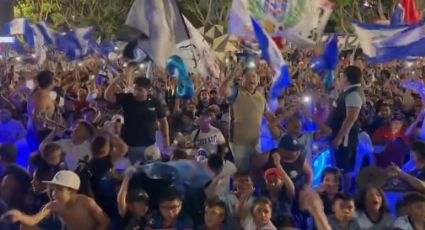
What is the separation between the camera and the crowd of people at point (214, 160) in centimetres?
663

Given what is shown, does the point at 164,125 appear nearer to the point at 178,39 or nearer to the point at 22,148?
the point at 178,39

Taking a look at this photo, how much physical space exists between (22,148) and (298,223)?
3770mm

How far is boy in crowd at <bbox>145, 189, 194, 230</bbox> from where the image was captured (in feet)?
21.2

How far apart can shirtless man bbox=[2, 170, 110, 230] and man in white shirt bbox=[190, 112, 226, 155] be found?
306 centimetres

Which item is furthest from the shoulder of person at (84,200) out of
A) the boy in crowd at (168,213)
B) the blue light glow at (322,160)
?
the blue light glow at (322,160)

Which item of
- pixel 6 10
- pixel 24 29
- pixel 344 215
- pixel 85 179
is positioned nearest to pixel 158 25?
pixel 85 179

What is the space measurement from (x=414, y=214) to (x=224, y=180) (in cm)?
161

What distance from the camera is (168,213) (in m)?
6.50

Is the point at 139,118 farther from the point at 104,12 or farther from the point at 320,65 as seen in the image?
the point at 104,12

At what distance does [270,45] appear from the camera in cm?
973

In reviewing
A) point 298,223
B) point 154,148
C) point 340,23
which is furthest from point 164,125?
point 340,23

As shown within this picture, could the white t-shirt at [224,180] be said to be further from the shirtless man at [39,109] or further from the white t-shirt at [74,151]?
the shirtless man at [39,109]

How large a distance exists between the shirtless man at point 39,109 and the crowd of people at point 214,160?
15 mm

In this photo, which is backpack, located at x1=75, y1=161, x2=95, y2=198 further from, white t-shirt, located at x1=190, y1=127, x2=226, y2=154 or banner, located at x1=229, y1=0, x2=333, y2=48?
banner, located at x1=229, y1=0, x2=333, y2=48
